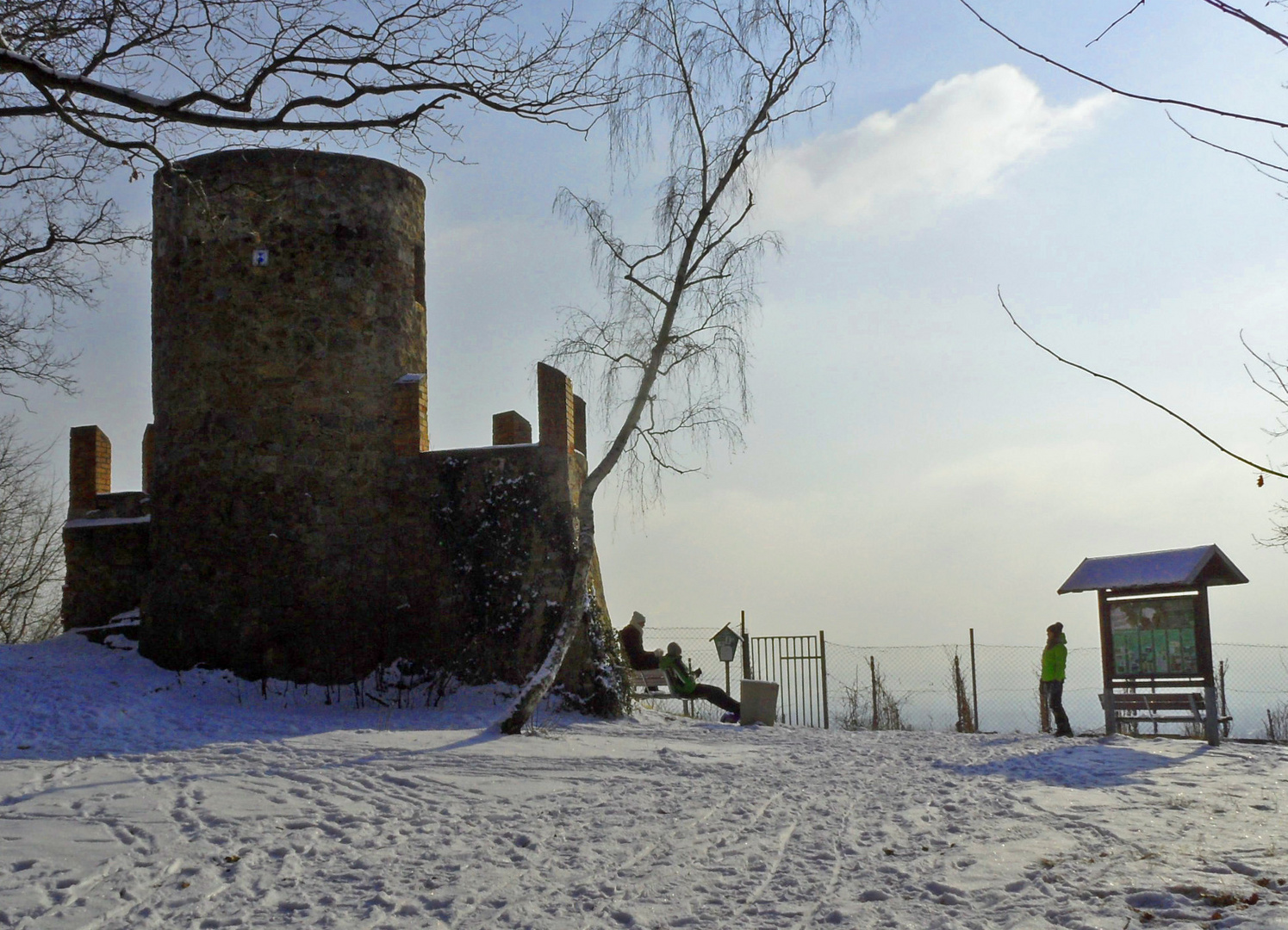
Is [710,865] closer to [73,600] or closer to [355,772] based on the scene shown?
[355,772]

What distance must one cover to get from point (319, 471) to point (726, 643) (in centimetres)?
811

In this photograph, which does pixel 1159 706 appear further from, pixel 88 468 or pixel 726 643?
pixel 88 468

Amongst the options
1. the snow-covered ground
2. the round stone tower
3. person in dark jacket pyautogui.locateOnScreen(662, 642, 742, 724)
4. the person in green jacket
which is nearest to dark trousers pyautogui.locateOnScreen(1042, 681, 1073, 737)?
the person in green jacket

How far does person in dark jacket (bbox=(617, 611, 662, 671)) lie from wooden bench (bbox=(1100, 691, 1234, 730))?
6983 mm

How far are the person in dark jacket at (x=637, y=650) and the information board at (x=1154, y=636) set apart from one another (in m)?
7.16

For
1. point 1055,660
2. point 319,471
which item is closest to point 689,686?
point 1055,660

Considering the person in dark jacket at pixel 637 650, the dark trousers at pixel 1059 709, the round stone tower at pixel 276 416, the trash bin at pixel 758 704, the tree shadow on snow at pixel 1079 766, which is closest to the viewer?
the tree shadow on snow at pixel 1079 766

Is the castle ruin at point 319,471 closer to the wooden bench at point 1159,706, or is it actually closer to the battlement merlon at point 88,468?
the battlement merlon at point 88,468

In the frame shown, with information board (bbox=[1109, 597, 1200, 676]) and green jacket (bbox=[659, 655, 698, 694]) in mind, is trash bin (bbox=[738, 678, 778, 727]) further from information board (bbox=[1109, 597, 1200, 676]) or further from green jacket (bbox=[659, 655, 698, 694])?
information board (bbox=[1109, 597, 1200, 676])

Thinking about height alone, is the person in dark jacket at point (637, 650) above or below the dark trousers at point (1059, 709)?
above

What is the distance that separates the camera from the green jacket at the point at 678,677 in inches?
661

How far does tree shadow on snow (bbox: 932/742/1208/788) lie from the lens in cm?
1028

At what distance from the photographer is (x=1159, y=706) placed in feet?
46.8

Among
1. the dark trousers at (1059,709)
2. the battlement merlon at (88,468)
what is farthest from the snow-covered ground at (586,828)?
the battlement merlon at (88,468)
